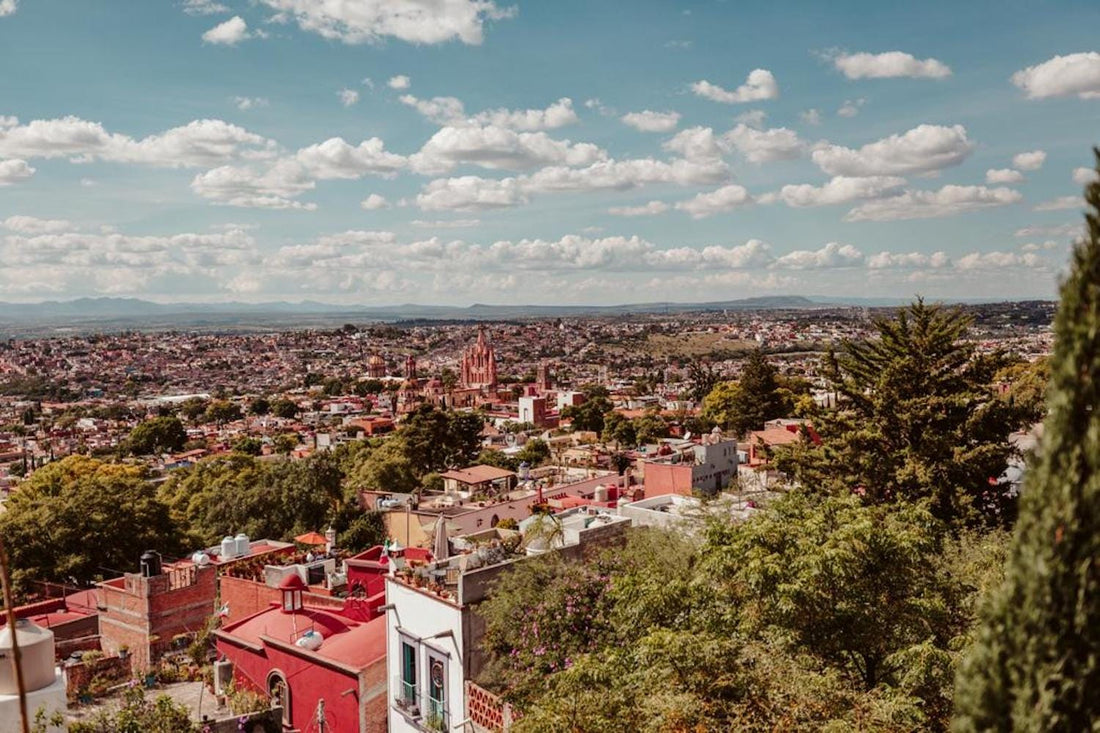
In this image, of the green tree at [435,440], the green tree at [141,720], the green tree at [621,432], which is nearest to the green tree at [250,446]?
the green tree at [435,440]

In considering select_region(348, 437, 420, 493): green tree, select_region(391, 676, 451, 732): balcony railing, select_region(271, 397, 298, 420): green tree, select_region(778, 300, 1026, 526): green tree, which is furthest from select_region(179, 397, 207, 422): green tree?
select_region(778, 300, 1026, 526): green tree

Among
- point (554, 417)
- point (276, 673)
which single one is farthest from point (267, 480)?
point (554, 417)

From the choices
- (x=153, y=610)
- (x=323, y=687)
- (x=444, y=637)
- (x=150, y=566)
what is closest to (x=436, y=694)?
(x=444, y=637)

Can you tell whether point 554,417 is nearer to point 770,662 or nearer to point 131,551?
point 131,551

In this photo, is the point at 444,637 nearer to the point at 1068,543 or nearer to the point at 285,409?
the point at 1068,543

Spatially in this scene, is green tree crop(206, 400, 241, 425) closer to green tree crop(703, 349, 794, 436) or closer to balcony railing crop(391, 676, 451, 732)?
green tree crop(703, 349, 794, 436)

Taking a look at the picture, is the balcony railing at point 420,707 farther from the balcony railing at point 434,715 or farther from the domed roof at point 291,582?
the domed roof at point 291,582
